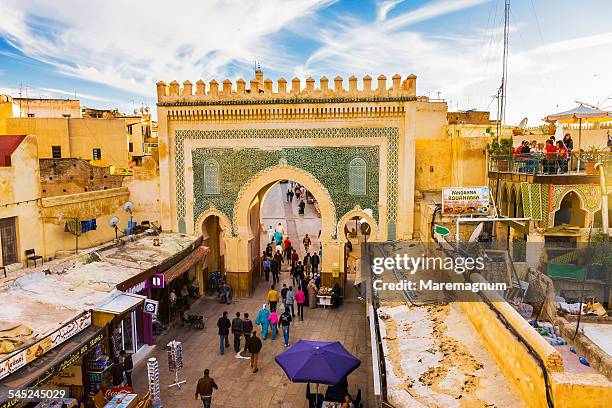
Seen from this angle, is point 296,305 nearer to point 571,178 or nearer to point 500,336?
point 571,178

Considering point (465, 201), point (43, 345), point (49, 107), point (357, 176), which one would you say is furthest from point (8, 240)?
point (49, 107)

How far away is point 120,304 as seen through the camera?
8.62 metres

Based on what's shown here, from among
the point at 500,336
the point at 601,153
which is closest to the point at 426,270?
the point at 500,336

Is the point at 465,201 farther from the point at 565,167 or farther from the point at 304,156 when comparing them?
the point at 304,156

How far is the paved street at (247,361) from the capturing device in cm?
893

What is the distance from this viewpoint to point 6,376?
5973 millimetres

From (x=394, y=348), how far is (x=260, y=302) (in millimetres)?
8186

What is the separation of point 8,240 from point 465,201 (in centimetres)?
1017

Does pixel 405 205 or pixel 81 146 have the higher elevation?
pixel 81 146

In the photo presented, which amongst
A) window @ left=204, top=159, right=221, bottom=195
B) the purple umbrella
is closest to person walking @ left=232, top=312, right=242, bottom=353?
the purple umbrella

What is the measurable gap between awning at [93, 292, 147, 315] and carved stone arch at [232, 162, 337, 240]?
5958mm

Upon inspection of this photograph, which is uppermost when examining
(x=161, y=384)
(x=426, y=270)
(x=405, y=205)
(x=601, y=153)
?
(x=601, y=153)

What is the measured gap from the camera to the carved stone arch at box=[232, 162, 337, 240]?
14.7 metres

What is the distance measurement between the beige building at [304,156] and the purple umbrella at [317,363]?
6.89 metres
